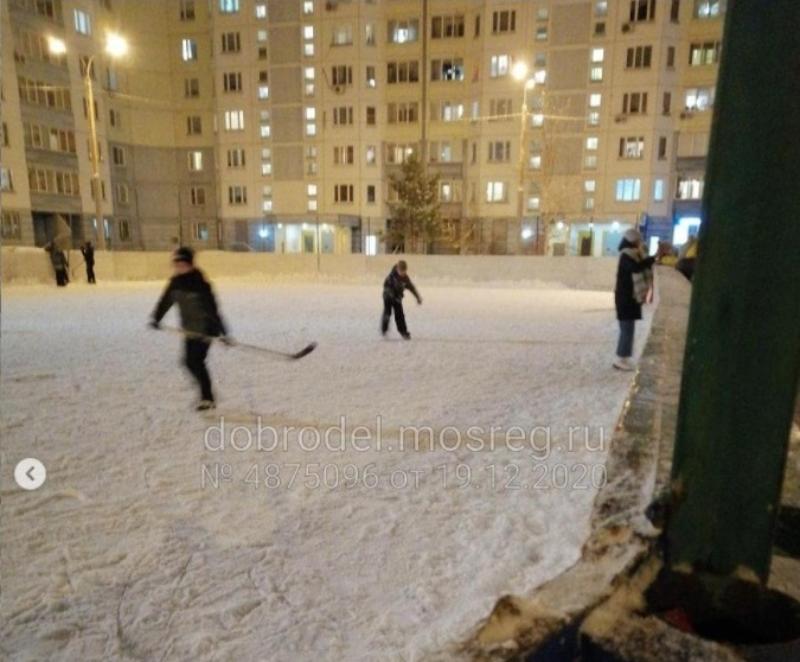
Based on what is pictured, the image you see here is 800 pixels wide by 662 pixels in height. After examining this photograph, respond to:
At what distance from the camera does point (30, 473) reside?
4.35 metres

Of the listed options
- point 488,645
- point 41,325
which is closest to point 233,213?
point 41,325

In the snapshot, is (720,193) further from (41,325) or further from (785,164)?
(41,325)

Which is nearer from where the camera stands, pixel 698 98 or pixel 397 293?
pixel 397 293

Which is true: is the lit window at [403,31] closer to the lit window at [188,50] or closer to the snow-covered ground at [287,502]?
the lit window at [188,50]

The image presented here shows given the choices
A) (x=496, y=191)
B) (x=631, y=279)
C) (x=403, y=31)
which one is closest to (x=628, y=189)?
(x=496, y=191)

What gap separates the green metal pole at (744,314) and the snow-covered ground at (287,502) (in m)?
1.33

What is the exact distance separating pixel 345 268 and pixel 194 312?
19.6 meters

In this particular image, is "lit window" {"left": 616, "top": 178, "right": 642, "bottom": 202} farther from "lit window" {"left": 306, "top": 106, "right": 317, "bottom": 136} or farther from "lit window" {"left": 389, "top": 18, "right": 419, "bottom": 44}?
"lit window" {"left": 306, "top": 106, "right": 317, "bottom": 136}

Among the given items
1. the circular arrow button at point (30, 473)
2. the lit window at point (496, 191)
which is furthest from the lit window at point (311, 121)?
the circular arrow button at point (30, 473)

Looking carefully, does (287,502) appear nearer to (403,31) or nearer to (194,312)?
(194,312)

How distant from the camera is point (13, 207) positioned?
34281 millimetres

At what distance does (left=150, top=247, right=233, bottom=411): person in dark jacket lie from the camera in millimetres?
5895

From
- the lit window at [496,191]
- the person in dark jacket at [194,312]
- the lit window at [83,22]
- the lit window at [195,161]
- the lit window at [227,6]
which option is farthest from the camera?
the lit window at [195,161]

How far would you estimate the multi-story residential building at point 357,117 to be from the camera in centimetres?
3550
